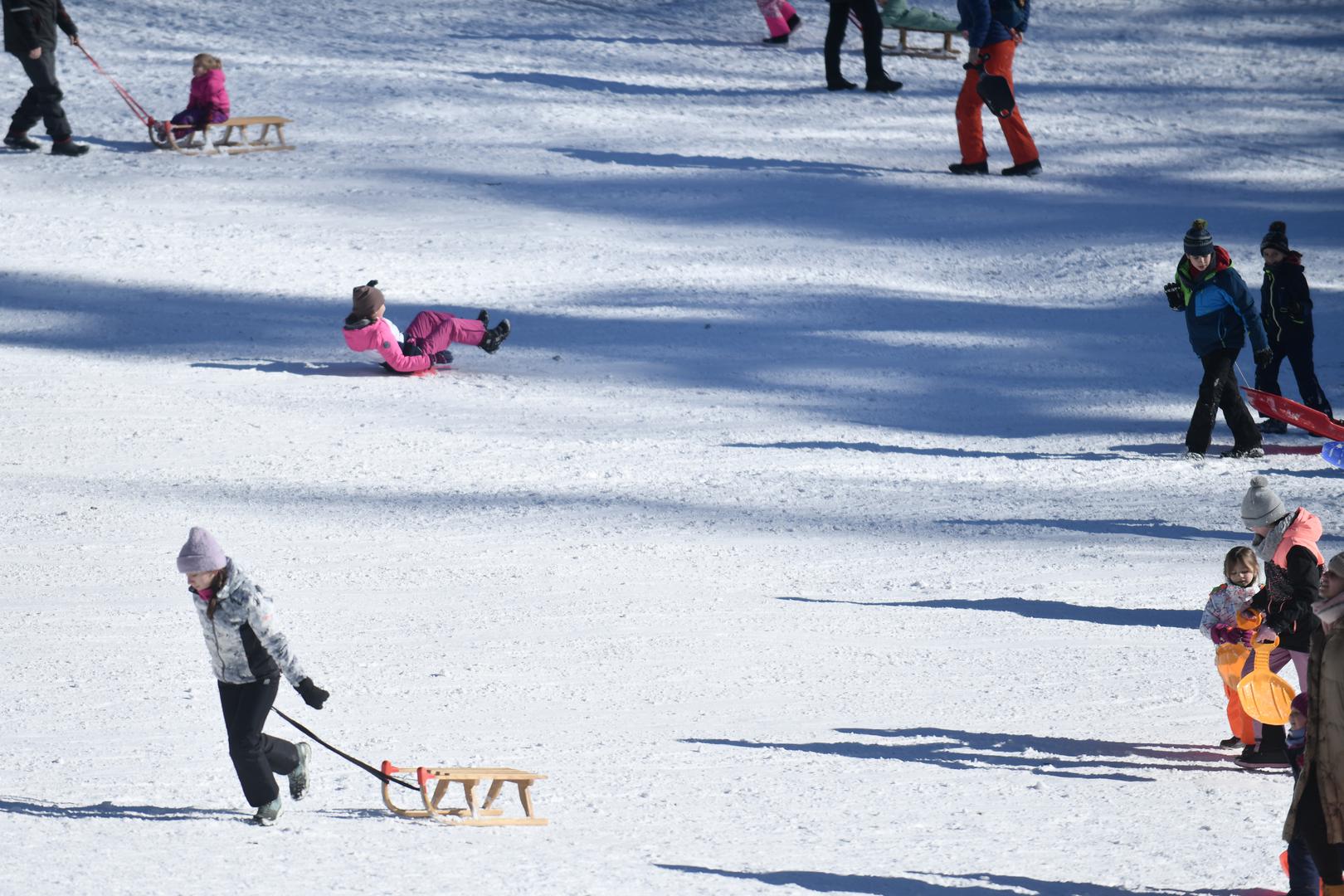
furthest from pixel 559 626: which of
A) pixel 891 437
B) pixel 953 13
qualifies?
pixel 953 13

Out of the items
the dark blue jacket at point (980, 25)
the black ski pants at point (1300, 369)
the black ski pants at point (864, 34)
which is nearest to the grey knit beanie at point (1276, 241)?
the black ski pants at point (1300, 369)

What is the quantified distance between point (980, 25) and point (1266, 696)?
38.5 ft

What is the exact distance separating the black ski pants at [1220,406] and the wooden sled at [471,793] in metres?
6.71

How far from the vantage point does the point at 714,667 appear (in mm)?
7207

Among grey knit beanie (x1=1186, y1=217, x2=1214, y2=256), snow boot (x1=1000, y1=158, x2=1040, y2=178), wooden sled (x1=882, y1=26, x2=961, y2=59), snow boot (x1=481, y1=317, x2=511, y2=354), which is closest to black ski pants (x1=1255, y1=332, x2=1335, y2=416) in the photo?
grey knit beanie (x1=1186, y1=217, x2=1214, y2=256)

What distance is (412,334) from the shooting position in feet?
40.7

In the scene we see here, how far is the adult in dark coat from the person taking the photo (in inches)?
612

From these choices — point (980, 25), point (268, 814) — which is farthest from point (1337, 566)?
point (980, 25)

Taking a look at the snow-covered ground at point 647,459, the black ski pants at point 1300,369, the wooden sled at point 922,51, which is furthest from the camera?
the wooden sled at point 922,51

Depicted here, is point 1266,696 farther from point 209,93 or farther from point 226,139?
point 226,139

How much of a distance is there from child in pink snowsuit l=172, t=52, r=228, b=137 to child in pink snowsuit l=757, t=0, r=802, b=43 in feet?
26.7

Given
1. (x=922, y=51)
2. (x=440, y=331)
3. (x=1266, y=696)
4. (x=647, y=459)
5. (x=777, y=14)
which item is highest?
(x=777, y=14)

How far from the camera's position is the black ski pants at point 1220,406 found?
1084 cm

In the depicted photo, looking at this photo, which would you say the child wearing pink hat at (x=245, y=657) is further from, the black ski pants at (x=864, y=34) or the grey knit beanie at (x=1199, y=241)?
the black ski pants at (x=864, y=34)
